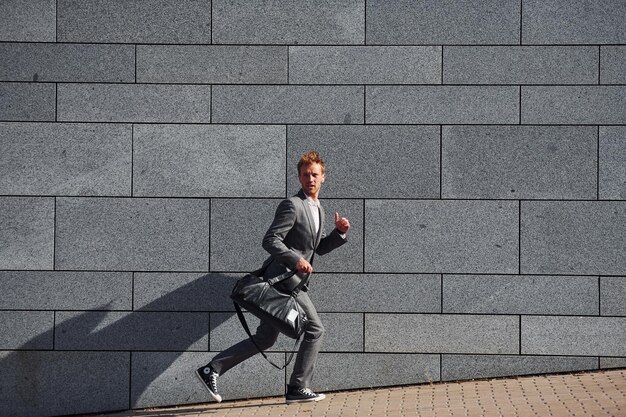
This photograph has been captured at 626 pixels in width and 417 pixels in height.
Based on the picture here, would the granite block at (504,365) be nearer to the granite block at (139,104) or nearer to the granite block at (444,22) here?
the granite block at (444,22)

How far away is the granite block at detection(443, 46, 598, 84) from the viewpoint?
7.67 m

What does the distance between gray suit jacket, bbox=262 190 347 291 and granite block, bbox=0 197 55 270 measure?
85.7 inches

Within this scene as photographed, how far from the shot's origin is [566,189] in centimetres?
766

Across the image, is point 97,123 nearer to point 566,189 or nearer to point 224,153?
point 224,153

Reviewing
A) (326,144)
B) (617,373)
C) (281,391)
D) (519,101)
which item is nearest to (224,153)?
(326,144)

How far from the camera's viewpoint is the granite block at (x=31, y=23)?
7859 mm

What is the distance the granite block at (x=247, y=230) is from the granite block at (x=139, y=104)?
0.86 metres

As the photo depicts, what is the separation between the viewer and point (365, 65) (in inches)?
305

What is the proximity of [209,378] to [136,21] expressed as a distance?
3.26 meters

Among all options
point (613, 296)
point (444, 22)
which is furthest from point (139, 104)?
point (613, 296)

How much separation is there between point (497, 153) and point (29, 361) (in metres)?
4.57

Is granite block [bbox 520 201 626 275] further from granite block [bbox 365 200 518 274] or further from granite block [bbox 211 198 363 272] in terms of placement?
granite block [bbox 211 198 363 272]

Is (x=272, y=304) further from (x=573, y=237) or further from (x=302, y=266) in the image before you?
(x=573, y=237)

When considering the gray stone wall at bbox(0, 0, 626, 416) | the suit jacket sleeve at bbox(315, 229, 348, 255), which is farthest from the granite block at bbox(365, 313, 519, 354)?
the suit jacket sleeve at bbox(315, 229, 348, 255)
